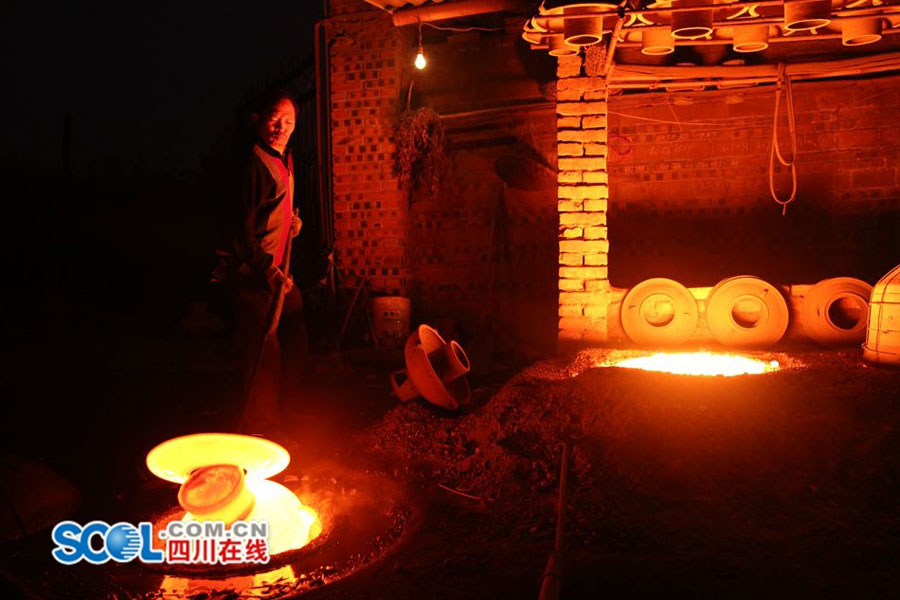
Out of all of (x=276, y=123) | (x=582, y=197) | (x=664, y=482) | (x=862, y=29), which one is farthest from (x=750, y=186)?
(x=276, y=123)

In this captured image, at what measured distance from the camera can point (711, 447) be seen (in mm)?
4438

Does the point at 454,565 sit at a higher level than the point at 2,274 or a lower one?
lower

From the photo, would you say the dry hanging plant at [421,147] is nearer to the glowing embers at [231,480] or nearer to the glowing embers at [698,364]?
the glowing embers at [698,364]

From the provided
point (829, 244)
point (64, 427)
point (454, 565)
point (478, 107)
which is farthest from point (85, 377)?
point (829, 244)

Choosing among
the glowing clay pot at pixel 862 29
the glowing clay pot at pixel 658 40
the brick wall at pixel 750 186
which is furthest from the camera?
the brick wall at pixel 750 186

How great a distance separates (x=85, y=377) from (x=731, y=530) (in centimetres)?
679

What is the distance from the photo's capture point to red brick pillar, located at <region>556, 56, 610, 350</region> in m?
6.48

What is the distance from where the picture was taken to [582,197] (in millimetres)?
6508

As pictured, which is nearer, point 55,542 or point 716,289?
point 55,542

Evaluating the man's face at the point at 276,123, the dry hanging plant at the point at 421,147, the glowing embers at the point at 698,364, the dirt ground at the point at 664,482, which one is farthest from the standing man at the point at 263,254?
the dry hanging plant at the point at 421,147

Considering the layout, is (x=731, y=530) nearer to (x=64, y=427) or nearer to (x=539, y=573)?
(x=539, y=573)

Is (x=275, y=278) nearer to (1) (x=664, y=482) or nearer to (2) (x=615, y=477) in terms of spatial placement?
(2) (x=615, y=477)

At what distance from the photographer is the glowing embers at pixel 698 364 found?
545 centimetres

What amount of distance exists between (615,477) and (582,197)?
2862mm
